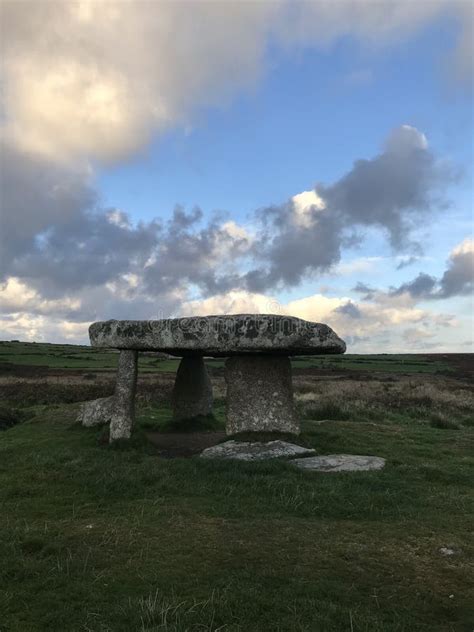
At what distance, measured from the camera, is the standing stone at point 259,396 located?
13641 mm

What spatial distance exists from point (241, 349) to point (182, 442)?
12.2 ft

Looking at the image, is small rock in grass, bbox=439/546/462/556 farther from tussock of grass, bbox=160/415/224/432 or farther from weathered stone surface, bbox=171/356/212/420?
weathered stone surface, bbox=171/356/212/420

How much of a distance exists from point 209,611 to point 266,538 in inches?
85.5

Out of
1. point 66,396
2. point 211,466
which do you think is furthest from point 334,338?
point 66,396

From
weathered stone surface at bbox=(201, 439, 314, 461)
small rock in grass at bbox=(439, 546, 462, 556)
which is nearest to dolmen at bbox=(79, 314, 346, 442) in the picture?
weathered stone surface at bbox=(201, 439, 314, 461)

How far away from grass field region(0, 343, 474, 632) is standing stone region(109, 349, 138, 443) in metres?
0.52

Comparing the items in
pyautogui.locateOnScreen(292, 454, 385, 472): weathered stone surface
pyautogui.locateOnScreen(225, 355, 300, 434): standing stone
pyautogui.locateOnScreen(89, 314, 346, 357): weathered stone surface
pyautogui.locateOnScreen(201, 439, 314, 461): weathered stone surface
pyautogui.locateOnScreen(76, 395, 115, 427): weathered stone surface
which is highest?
pyautogui.locateOnScreen(89, 314, 346, 357): weathered stone surface

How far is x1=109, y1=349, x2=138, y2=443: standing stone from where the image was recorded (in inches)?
527

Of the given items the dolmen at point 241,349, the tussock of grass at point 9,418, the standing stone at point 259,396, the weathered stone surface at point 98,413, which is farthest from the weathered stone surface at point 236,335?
the tussock of grass at point 9,418

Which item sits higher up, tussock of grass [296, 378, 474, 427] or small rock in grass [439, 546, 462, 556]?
tussock of grass [296, 378, 474, 427]

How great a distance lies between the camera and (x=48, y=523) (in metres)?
7.56

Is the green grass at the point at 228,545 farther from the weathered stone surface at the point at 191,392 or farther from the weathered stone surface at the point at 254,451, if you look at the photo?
the weathered stone surface at the point at 191,392

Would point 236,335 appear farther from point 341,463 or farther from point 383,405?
point 383,405

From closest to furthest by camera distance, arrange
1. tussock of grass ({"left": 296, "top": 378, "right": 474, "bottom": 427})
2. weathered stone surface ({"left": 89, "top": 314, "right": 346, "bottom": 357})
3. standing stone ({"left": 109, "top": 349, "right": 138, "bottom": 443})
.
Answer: weathered stone surface ({"left": 89, "top": 314, "right": 346, "bottom": 357}) < standing stone ({"left": 109, "top": 349, "right": 138, "bottom": 443}) < tussock of grass ({"left": 296, "top": 378, "right": 474, "bottom": 427})
